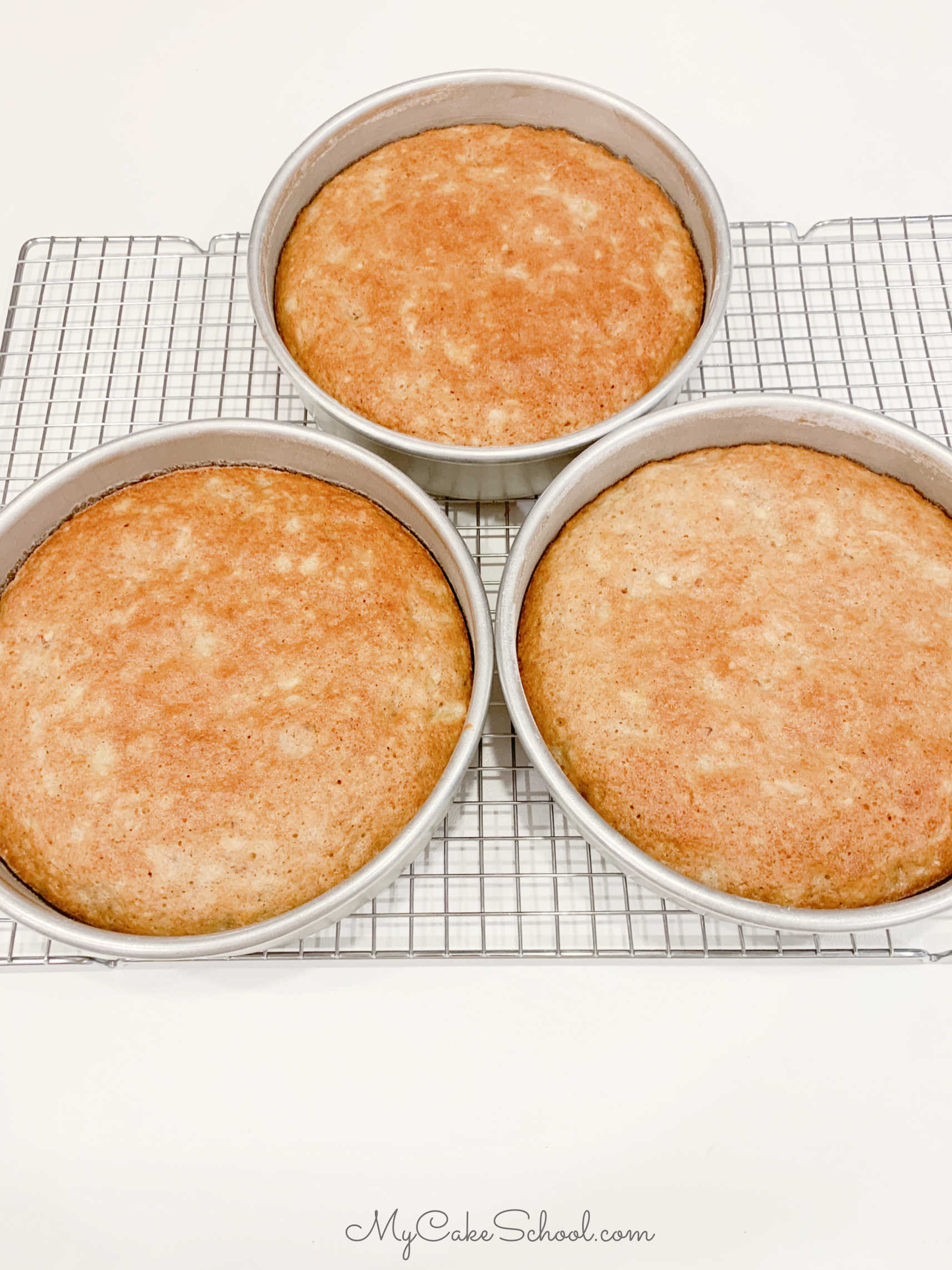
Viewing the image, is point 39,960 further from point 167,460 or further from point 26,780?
point 167,460

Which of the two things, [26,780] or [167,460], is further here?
[167,460]

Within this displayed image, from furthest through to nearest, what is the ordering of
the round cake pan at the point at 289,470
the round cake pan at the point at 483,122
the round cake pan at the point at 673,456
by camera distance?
the round cake pan at the point at 483,122, the round cake pan at the point at 673,456, the round cake pan at the point at 289,470

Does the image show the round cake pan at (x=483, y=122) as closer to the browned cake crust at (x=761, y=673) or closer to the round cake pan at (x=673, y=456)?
the round cake pan at (x=673, y=456)

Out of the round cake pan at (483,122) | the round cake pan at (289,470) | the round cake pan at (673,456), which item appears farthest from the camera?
the round cake pan at (483,122)

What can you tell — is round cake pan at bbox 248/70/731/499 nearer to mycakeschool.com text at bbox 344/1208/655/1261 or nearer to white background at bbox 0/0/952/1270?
white background at bbox 0/0/952/1270

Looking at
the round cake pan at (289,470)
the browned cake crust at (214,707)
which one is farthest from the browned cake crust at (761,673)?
the browned cake crust at (214,707)

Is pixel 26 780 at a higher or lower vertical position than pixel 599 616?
lower

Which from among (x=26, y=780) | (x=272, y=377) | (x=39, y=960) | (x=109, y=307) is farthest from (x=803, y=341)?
(x=39, y=960)
